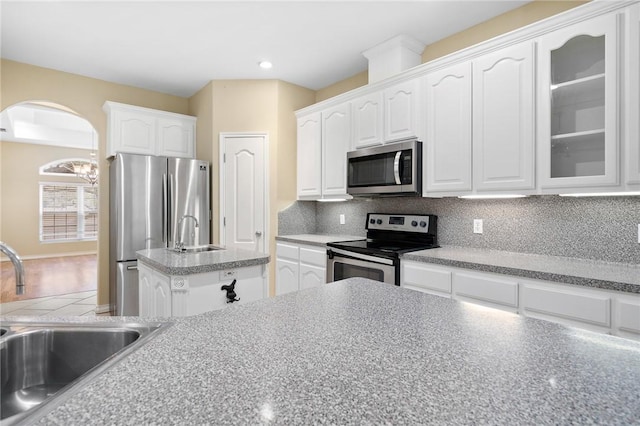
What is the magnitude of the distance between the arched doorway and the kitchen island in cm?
436

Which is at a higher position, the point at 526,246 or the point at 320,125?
the point at 320,125

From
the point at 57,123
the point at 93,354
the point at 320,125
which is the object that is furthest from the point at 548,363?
the point at 57,123

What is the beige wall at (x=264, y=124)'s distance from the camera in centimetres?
385

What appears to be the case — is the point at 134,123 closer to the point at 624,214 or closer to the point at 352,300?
the point at 352,300

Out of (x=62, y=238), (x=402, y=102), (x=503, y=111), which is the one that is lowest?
(x=62, y=238)

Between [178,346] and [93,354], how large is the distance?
39cm

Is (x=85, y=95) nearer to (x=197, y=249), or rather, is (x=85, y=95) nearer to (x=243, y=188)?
(x=243, y=188)

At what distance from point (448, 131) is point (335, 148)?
1.26m

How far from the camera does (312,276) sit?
129 inches

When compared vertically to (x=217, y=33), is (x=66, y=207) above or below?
below

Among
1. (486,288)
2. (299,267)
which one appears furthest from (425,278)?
(299,267)

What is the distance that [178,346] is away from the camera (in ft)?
2.43

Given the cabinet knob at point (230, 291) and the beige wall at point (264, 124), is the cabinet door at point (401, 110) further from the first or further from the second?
the cabinet knob at point (230, 291)

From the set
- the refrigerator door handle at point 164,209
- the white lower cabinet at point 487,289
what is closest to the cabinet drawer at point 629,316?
the white lower cabinet at point 487,289
